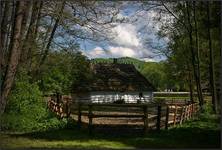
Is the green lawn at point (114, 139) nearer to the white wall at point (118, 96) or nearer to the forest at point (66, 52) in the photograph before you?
the forest at point (66, 52)

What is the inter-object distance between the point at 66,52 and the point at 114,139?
19.6 feet

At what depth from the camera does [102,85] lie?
28953mm

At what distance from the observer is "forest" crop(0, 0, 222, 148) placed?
12.2m

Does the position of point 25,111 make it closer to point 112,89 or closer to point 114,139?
point 114,139

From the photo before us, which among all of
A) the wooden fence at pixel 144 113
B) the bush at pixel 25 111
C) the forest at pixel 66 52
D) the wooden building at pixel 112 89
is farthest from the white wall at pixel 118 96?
the bush at pixel 25 111

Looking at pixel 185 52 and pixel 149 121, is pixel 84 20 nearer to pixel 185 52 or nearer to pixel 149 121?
pixel 149 121

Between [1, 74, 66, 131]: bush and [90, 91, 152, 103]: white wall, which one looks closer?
[1, 74, 66, 131]: bush

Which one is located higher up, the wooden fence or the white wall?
the white wall

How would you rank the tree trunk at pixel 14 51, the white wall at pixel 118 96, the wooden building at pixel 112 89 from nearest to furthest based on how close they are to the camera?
the tree trunk at pixel 14 51
the white wall at pixel 118 96
the wooden building at pixel 112 89

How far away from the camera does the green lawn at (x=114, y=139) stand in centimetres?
1060

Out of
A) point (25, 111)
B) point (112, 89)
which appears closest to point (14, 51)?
point (25, 111)

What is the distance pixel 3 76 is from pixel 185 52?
44.4ft

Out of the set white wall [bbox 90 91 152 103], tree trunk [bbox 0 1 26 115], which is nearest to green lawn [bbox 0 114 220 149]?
tree trunk [bbox 0 1 26 115]

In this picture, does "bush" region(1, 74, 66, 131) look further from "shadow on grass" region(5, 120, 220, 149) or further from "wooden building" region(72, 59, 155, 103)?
"wooden building" region(72, 59, 155, 103)
